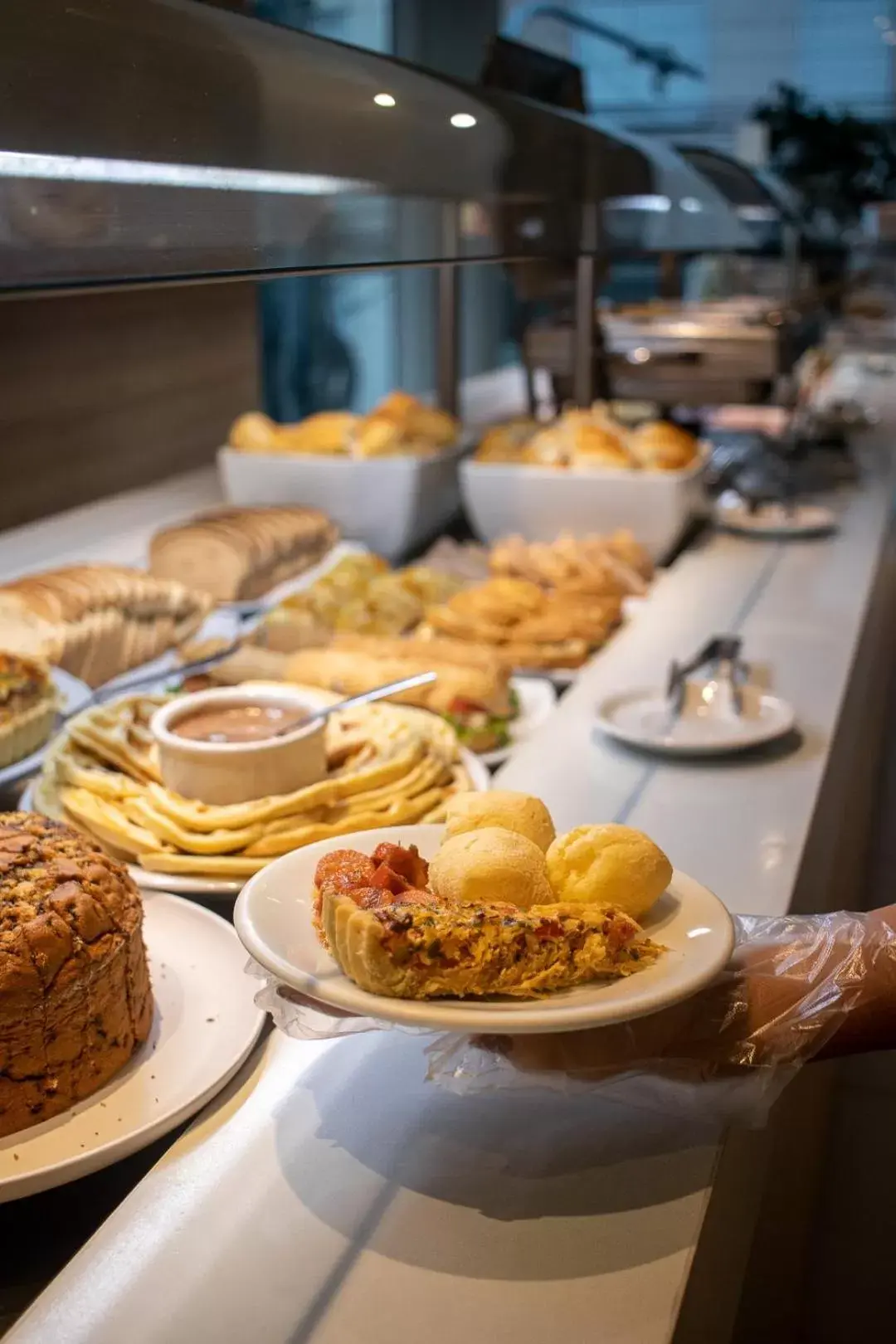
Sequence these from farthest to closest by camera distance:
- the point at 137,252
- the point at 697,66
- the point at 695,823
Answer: the point at 697,66, the point at 695,823, the point at 137,252

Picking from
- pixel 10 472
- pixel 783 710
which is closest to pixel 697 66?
pixel 10 472

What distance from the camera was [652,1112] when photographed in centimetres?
Result: 86

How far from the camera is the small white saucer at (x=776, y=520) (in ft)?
8.41

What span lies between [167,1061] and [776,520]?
1997 millimetres

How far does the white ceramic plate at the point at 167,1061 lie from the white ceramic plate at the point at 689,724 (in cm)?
59

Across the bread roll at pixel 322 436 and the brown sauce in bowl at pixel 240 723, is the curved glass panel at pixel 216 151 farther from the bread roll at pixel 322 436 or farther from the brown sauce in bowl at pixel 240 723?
the bread roll at pixel 322 436

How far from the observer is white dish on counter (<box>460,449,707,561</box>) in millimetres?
2270

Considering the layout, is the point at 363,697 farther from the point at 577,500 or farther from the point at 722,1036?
the point at 577,500

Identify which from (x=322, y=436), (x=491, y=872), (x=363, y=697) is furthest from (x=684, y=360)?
(x=491, y=872)

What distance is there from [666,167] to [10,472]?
1.42 meters

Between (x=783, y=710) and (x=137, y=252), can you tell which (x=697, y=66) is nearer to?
(x=783, y=710)

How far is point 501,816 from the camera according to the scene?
0.93 metres

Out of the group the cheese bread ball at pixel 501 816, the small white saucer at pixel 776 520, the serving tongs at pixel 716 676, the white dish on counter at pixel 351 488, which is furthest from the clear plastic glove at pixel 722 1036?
the small white saucer at pixel 776 520

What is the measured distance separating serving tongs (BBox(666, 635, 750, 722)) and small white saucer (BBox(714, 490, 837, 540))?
3.00 ft
